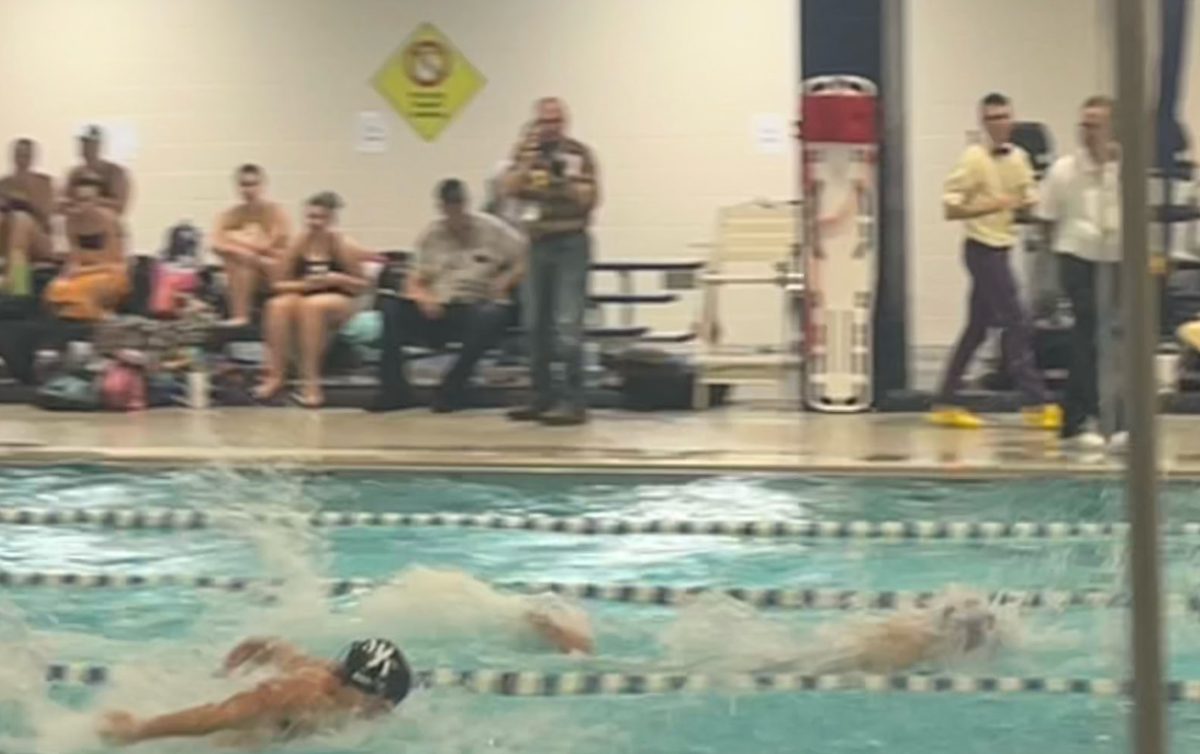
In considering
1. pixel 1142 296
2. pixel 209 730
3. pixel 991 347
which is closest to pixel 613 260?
pixel 991 347

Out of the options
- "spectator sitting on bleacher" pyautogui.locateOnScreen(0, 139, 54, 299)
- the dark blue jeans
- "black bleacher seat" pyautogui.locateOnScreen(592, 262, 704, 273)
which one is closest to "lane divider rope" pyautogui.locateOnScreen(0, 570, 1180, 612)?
the dark blue jeans

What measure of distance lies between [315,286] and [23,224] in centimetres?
185

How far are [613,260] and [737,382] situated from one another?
2.44 m

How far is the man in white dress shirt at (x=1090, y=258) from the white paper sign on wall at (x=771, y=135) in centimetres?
468

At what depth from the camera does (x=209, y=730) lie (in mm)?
3553

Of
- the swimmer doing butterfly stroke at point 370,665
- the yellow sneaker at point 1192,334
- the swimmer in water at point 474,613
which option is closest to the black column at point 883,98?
the yellow sneaker at point 1192,334

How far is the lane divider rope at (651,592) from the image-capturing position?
185 inches

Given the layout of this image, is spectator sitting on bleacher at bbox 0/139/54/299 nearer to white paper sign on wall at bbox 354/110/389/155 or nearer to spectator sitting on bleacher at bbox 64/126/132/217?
spectator sitting on bleacher at bbox 64/126/132/217

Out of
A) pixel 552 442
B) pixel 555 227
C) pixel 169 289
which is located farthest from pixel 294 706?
pixel 169 289

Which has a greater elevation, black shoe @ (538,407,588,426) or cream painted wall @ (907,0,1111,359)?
cream painted wall @ (907,0,1111,359)

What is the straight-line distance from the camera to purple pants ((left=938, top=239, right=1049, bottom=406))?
886cm

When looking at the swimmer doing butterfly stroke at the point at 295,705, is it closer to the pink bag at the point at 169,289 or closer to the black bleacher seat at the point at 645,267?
the pink bag at the point at 169,289

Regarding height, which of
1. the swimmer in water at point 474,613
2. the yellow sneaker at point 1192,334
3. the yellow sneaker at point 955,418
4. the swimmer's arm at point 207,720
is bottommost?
the yellow sneaker at point 955,418

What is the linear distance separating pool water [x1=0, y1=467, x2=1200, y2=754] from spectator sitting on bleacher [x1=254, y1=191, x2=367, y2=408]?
2.36 metres
